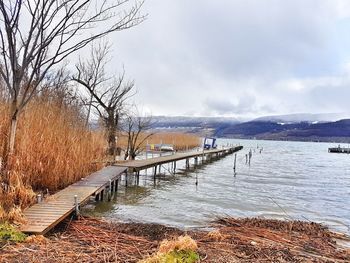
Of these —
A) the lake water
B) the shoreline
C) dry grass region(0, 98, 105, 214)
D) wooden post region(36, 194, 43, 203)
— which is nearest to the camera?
the shoreline

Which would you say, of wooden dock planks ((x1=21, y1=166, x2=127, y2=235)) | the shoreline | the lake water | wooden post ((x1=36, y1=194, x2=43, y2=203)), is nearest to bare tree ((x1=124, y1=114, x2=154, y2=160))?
the lake water

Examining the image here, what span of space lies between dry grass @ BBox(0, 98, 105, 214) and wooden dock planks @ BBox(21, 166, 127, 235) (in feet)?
0.99

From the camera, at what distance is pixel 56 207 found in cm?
693

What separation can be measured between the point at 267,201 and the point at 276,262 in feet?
29.8

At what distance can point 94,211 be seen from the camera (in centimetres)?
998

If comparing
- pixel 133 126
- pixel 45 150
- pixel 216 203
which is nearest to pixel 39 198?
pixel 45 150

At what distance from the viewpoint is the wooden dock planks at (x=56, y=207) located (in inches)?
221

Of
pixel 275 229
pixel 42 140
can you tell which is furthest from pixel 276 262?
pixel 42 140

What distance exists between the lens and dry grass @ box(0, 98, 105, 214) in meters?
6.92

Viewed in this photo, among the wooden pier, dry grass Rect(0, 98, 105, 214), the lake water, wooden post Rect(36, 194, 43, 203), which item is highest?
dry grass Rect(0, 98, 105, 214)

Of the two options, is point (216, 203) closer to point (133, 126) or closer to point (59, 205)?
point (59, 205)

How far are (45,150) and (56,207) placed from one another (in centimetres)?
197

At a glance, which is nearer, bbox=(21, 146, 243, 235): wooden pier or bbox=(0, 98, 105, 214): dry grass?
bbox=(21, 146, 243, 235): wooden pier

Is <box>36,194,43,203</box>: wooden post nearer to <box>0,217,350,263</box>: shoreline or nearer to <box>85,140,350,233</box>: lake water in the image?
<box>0,217,350,263</box>: shoreline
